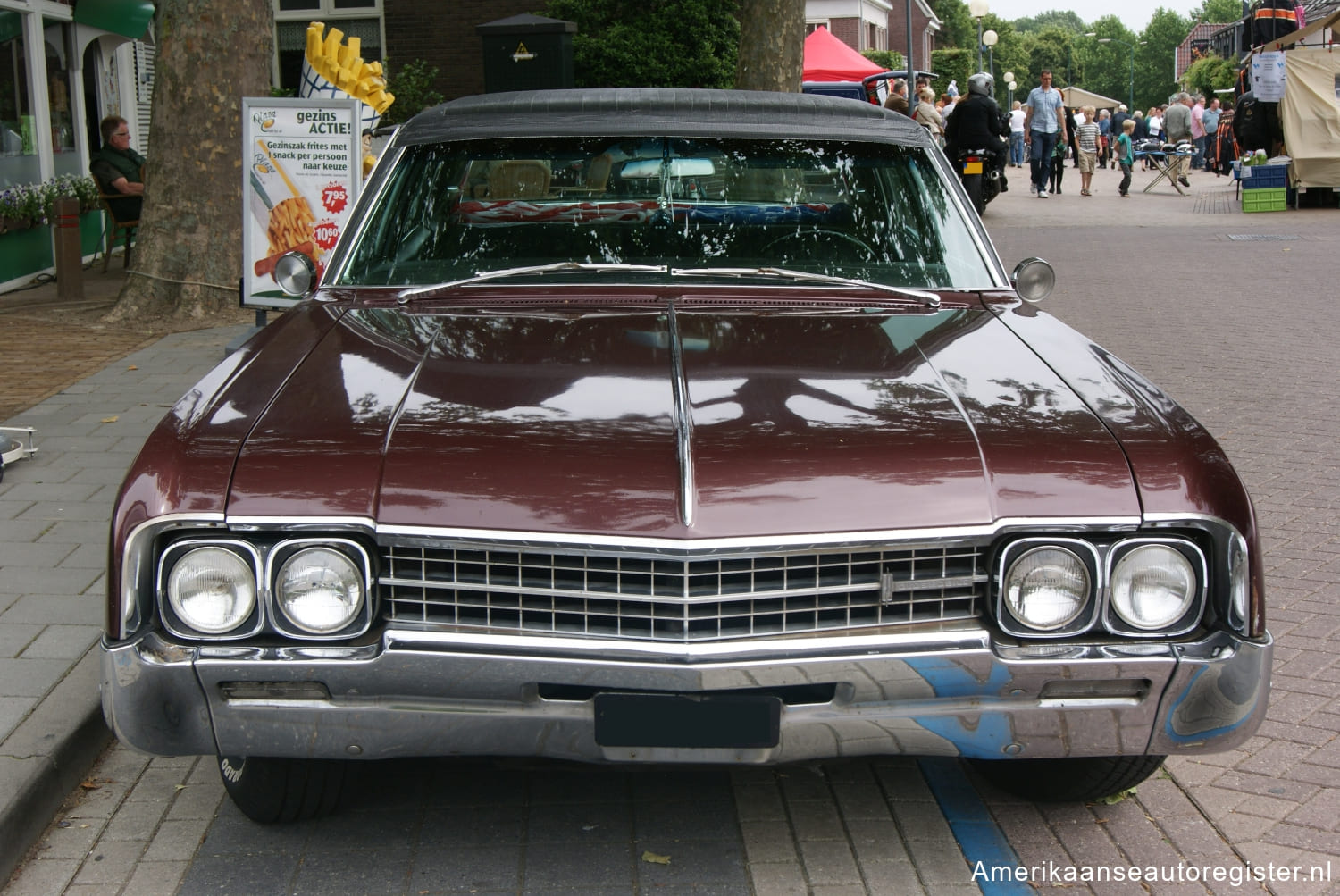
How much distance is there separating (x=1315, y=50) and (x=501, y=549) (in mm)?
21163

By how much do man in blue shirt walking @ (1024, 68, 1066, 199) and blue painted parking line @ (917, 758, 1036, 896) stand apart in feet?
67.1

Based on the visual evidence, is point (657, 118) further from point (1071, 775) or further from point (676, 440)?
point (1071, 775)

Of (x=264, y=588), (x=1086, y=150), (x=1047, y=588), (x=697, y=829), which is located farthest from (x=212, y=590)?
(x=1086, y=150)

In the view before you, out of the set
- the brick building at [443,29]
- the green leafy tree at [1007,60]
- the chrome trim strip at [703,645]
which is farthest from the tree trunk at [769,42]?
the green leafy tree at [1007,60]

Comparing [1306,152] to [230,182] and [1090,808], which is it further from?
[1090,808]

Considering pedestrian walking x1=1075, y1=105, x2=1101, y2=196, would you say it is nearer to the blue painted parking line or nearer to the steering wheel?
the steering wheel

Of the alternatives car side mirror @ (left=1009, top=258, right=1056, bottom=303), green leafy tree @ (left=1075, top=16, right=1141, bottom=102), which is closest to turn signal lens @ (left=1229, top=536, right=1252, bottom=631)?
car side mirror @ (left=1009, top=258, right=1056, bottom=303)

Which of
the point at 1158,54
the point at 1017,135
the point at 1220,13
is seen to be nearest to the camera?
the point at 1017,135

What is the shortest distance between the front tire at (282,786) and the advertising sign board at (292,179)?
5192 millimetres

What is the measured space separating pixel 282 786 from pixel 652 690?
1.07 metres

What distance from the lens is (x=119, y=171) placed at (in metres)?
13.3

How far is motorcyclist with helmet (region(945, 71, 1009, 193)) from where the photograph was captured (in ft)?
56.3

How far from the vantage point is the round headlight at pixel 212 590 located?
2.72 metres

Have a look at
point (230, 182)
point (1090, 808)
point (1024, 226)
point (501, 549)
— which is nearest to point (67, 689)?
point (501, 549)
